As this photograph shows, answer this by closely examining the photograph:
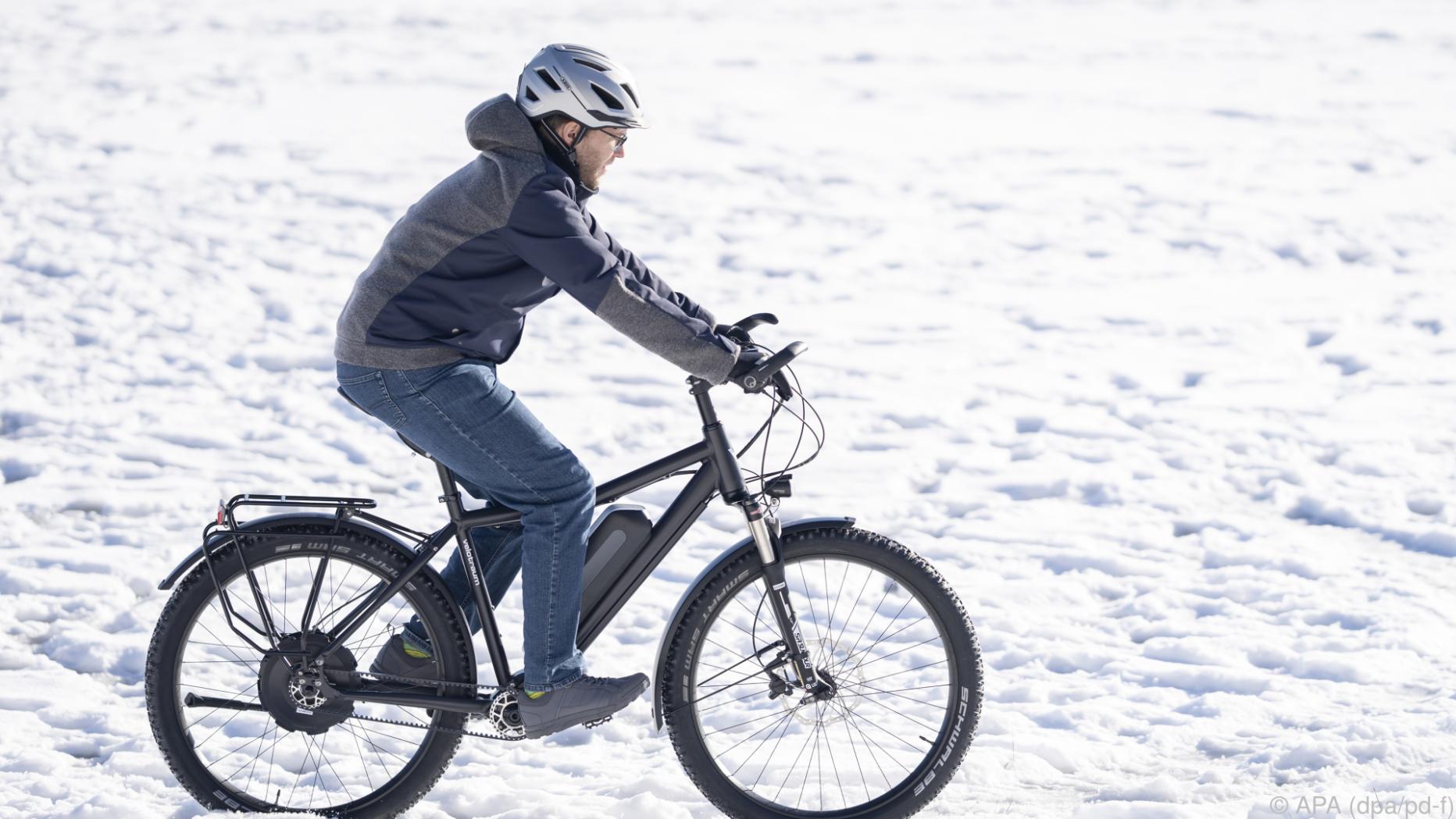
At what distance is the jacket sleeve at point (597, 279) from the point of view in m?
3.58

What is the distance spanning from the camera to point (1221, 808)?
4203 mm

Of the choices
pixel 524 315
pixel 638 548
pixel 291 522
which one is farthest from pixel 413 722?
pixel 524 315

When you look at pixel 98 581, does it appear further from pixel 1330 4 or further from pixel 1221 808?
pixel 1330 4

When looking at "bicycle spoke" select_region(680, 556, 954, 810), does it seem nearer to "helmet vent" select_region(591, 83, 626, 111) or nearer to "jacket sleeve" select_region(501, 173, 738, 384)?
"jacket sleeve" select_region(501, 173, 738, 384)

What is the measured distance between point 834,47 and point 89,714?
14588 millimetres

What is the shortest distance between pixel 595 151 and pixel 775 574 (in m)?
1.25

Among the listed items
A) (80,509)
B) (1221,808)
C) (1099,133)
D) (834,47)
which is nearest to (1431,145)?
(1099,133)

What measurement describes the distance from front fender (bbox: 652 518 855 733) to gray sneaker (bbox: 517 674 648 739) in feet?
0.24

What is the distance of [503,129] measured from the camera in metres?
3.67

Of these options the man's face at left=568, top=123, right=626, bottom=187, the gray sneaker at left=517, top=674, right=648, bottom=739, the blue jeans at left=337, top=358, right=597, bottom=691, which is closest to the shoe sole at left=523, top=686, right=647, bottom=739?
the gray sneaker at left=517, top=674, right=648, bottom=739

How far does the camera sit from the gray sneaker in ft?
13.0

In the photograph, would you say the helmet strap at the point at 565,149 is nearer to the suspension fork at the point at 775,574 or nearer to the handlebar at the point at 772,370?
the handlebar at the point at 772,370

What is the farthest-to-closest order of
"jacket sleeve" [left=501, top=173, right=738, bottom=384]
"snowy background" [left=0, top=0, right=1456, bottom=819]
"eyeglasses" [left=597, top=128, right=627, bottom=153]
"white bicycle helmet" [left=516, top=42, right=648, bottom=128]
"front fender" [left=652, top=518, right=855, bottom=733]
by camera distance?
"snowy background" [left=0, top=0, right=1456, bottom=819] → "front fender" [left=652, top=518, right=855, bottom=733] → "eyeglasses" [left=597, top=128, right=627, bottom=153] → "white bicycle helmet" [left=516, top=42, right=648, bottom=128] → "jacket sleeve" [left=501, top=173, right=738, bottom=384]

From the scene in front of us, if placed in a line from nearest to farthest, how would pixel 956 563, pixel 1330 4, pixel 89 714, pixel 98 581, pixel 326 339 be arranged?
pixel 89 714, pixel 98 581, pixel 956 563, pixel 326 339, pixel 1330 4
